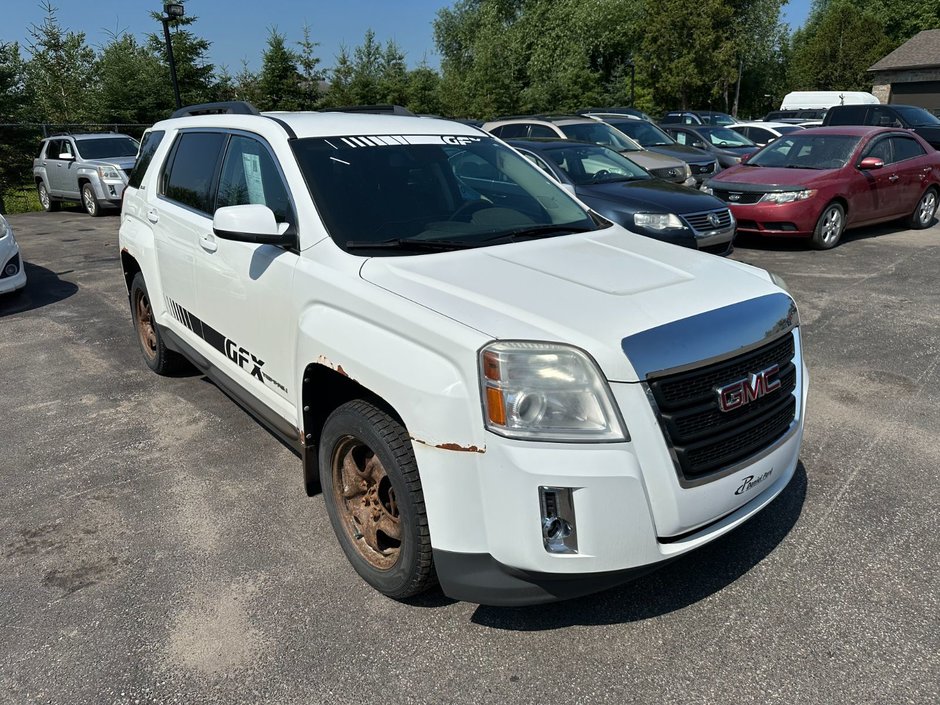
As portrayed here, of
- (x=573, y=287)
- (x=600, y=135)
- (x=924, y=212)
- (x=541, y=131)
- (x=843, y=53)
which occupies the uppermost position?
(x=843, y=53)

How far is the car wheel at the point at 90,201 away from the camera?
51.8 feet

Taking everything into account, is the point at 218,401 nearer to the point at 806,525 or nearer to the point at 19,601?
the point at 19,601

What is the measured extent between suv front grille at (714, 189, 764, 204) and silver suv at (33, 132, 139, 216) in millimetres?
11636

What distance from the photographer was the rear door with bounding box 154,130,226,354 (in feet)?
13.7

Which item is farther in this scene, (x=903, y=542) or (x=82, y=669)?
(x=903, y=542)

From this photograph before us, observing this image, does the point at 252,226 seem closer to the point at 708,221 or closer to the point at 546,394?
the point at 546,394

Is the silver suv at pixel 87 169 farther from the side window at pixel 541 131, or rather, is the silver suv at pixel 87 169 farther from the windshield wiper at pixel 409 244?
the windshield wiper at pixel 409 244

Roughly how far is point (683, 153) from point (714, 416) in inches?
502

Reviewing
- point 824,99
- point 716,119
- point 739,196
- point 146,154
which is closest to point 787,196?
point 739,196

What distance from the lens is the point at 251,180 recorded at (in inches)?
148

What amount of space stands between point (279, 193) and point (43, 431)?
2.55 metres

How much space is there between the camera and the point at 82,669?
2.59m

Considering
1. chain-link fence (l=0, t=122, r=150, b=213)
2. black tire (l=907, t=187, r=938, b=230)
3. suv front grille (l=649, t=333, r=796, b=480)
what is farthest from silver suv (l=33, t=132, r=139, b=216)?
suv front grille (l=649, t=333, r=796, b=480)

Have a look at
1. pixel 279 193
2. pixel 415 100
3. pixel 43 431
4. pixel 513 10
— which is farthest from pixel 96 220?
pixel 513 10
